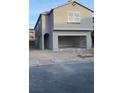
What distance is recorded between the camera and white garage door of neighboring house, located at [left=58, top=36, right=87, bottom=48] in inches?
316

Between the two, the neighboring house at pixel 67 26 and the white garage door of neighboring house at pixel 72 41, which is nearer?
the white garage door of neighboring house at pixel 72 41

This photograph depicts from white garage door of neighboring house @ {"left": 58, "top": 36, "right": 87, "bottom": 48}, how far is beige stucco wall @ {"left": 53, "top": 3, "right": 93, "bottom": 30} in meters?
0.46

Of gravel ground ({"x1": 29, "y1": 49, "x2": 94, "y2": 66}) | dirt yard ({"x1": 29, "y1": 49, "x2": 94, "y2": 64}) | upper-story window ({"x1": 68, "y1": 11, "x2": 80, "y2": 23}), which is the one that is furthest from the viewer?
upper-story window ({"x1": 68, "y1": 11, "x2": 80, "y2": 23})

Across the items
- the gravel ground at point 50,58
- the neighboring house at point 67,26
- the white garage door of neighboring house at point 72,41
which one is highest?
the neighboring house at point 67,26

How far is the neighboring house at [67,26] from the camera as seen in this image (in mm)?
8180

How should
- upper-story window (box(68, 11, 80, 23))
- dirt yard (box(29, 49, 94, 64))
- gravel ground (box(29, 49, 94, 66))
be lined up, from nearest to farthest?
gravel ground (box(29, 49, 94, 66)), dirt yard (box(29, 49, 94, 64)), upper-story window (box(68, 11, 80, 23))

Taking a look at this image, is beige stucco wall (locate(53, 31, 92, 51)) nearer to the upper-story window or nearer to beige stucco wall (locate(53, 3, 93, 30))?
→ beige stucco wall (locate(53, 3, 93, 30))

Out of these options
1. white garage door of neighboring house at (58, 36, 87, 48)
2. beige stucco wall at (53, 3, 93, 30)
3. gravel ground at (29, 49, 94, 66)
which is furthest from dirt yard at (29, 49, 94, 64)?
beige stucco wall at (53, 3, 93, 30)

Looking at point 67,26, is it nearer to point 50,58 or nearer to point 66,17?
point 66,17

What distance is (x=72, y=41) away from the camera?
8.46m

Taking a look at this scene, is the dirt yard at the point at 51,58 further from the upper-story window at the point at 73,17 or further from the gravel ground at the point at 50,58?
the upper-story window at the point at 73,17

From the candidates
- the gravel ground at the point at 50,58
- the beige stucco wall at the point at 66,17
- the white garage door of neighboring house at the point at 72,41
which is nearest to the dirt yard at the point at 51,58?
the gravel ground at the point at 50,58


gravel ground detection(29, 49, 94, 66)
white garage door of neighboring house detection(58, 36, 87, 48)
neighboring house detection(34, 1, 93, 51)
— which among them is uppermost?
A: neighboring house detection(34, 1, 93, 51)
